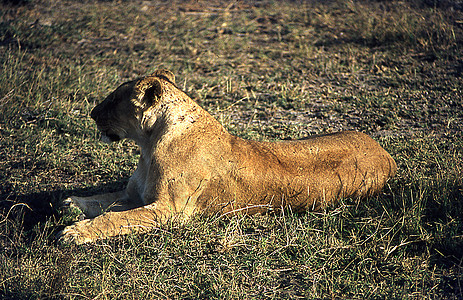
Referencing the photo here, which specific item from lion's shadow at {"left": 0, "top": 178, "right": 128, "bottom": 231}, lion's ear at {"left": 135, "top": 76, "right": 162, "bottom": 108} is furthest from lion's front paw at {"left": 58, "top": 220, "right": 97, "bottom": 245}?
lion's ear at {"left": 135, "top": 76, "right": 162, "bottom": 108}

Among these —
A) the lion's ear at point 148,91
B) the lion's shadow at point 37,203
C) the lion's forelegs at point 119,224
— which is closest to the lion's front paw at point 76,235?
the lion's forelegs at point 119,224

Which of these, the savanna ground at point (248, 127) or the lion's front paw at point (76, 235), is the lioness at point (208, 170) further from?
the savanna ground at point (248, 127)

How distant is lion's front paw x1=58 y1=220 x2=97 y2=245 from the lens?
11.8ft

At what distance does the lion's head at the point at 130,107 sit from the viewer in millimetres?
4164


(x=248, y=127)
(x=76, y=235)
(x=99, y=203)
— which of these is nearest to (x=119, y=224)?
(x=76, y=235)

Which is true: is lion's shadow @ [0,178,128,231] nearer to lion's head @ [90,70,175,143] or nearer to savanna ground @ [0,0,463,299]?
savanna ground @ [0,0,463,299]

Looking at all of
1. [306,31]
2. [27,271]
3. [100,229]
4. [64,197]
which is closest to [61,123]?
[64,197]

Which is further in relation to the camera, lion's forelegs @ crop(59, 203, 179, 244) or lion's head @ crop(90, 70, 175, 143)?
lion's head @ crop(90, 70, 175, 143)

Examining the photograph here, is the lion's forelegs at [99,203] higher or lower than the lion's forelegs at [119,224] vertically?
lower

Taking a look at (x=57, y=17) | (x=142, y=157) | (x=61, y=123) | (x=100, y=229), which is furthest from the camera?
(x=57, y=17)

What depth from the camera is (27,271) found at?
10.7 ft

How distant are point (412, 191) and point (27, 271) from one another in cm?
298

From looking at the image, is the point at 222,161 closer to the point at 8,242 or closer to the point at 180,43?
the point at 8,242

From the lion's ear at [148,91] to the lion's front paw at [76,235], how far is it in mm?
1091
